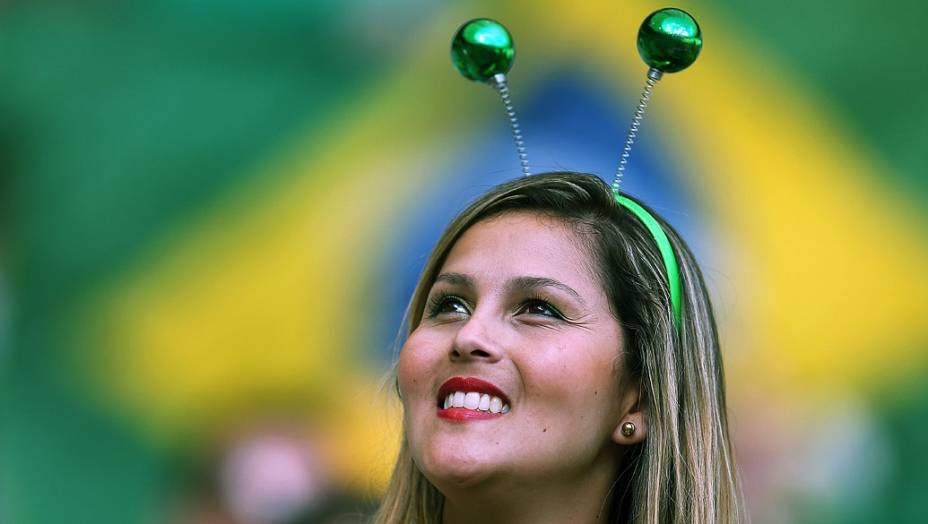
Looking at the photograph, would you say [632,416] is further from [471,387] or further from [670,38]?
[670,38]

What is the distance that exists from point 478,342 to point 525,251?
10.8 inches

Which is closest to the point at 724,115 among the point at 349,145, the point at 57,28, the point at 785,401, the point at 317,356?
the point at 785,401

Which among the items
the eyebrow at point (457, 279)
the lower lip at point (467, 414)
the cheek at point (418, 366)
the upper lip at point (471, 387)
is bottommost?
the lower lip at point (467, 414)

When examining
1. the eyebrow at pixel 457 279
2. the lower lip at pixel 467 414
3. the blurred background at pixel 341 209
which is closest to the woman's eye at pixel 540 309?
the eyebrow at pixel 457 279

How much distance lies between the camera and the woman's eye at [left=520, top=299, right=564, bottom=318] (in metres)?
2.37

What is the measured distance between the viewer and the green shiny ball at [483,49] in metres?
2.76

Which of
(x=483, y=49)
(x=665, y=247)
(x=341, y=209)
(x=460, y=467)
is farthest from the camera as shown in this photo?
(x=341, y=209)

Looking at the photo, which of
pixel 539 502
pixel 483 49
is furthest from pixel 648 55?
pixel 539 502

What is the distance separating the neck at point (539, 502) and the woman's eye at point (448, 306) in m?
0.38

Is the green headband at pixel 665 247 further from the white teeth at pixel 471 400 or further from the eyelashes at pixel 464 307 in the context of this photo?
the white teeth at pixel 471 400

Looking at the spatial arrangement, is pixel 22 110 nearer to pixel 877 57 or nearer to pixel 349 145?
pixel 349 145

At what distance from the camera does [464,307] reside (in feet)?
8.11

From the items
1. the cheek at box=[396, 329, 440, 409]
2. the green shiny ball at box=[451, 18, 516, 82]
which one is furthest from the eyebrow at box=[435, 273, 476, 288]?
the green shiny ball at box=[451, 18, 516, 82]

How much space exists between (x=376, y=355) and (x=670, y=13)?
2423mm
